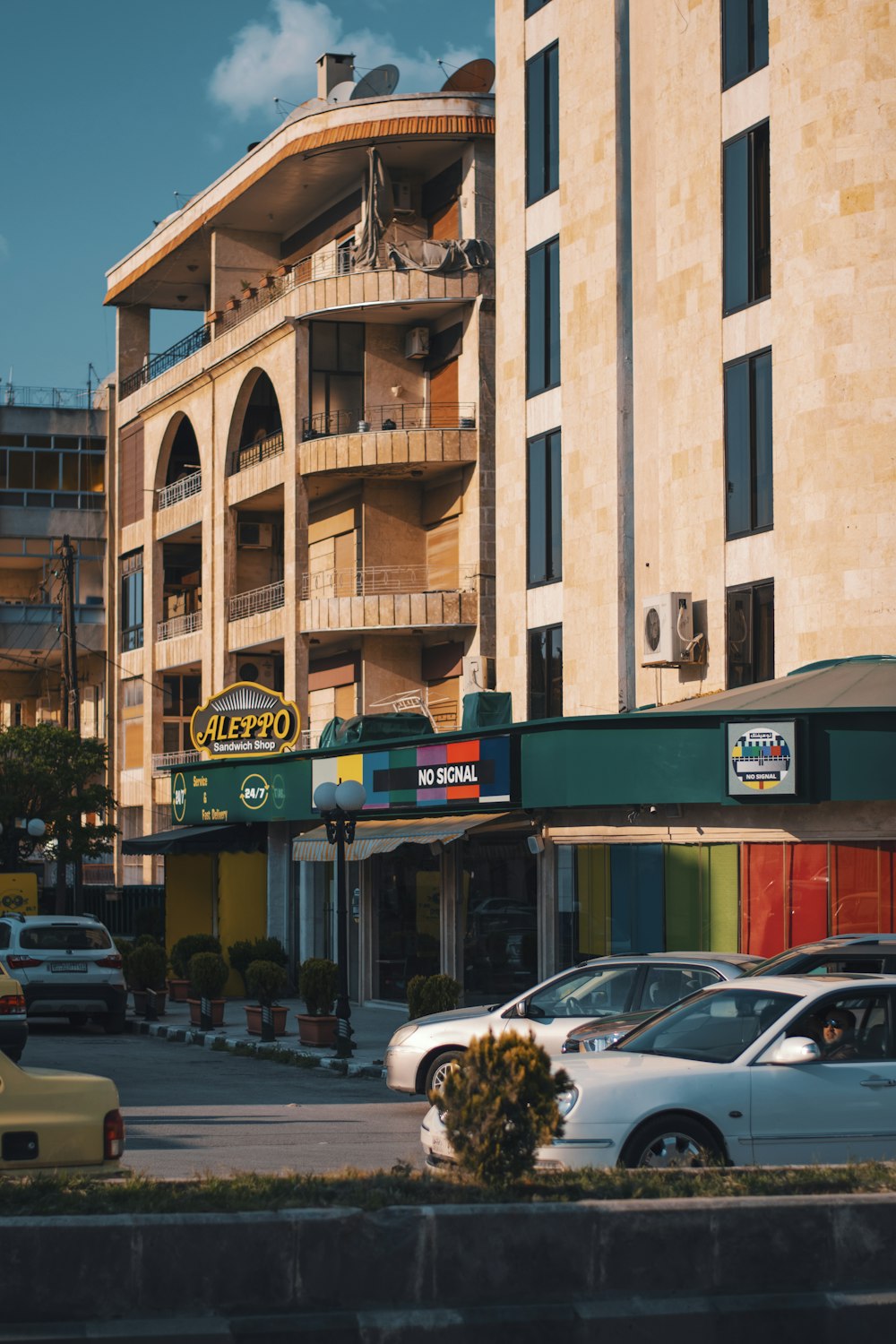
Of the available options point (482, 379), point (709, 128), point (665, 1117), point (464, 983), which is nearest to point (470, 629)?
point (482, 379)

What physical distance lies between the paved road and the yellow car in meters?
0.91

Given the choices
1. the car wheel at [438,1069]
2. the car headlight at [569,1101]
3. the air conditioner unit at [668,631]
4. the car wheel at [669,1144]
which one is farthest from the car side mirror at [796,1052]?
the air conditioner unit at [668,631]

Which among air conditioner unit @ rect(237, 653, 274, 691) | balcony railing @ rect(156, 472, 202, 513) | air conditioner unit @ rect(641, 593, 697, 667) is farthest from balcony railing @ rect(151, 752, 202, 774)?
air conditioner unit @ rect(641, 593, 697, 667)

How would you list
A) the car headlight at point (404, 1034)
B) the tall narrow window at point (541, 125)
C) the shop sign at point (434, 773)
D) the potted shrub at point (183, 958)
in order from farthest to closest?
the potted shrub at point (183, 958)
the tall narrow window at point (541, 125)
the shop sign at point (434, 773)
the car headlight at point (404, 1034)

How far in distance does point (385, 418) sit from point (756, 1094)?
31785 mm

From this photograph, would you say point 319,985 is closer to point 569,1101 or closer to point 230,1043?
point 230,1043

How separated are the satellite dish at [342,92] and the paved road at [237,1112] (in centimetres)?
2781

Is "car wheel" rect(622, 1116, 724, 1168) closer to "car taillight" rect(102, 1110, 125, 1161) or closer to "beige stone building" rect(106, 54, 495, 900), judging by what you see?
"car taillight" rect(102, 1110, 125, 1161)

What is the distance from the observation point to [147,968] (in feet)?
101

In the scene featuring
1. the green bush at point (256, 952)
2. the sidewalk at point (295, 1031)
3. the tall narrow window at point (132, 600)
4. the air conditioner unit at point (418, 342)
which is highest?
the air conditioner unit at point (418, 342)

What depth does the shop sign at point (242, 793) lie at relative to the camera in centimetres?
3341

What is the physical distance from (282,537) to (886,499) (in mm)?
26242

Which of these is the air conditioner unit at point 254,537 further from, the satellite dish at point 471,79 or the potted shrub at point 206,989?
the potted shrub at point 206,989

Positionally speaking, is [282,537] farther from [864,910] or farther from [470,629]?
[864,910]
